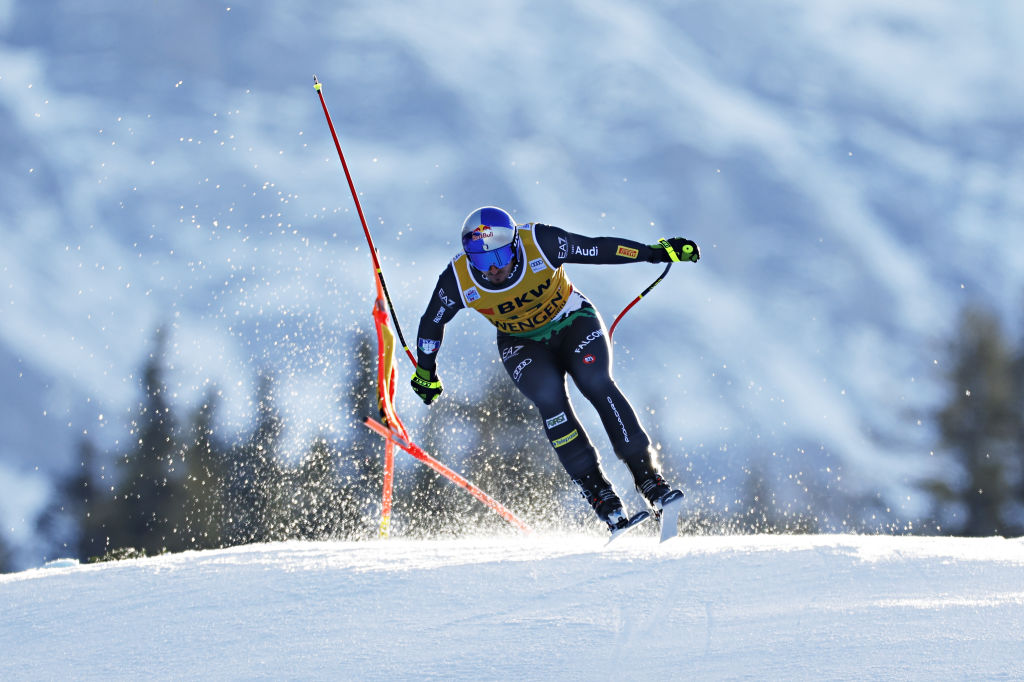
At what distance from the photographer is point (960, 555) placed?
15.4 feet

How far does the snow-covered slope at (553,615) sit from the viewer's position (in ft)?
11.5

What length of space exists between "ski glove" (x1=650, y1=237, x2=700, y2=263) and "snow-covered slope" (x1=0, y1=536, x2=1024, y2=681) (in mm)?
1806

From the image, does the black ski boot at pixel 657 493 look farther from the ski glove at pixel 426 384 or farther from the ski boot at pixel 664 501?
the ski glove at pixel 426 384

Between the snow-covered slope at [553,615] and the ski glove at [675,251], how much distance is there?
5.93 feet

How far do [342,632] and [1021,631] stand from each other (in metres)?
2.92

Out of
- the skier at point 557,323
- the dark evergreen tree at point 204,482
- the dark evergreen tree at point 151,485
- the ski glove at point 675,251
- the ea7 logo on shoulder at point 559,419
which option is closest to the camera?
the skier at point 557,323

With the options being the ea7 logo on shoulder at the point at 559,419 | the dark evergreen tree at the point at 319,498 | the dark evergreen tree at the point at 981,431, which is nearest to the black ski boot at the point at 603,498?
the ea7 logo on shoulder at the point at 559,419

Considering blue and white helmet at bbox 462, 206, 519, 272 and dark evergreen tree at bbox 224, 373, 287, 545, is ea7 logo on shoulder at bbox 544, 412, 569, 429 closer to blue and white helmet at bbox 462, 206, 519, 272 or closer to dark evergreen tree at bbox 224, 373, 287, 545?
blue and white helmet at bbox 462, 206, 519, 272

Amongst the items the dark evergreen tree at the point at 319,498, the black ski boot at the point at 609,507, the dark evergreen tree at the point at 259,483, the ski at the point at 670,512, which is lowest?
the dark evergreen tree at the point at 259,483

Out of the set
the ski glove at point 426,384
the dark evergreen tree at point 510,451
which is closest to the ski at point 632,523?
the ski glove at point 426,384

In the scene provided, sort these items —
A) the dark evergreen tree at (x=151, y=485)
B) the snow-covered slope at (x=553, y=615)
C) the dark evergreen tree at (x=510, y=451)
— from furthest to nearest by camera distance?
1. the dark evergreen tree at (x=151, y=485)
2. the dark evergreen tree at (x=510, y=451)
3. the snow-covered slope at (x=553, y=615)

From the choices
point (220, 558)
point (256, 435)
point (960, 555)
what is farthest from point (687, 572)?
point (256, 435)

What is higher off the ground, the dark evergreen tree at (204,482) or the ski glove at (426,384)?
the ski glove at (426,384)

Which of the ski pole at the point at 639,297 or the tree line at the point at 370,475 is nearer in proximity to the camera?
the ski pole at the point at 639,297
